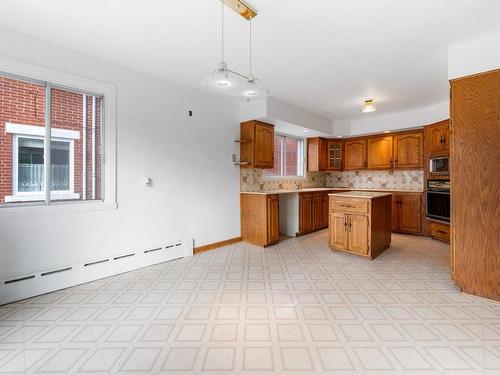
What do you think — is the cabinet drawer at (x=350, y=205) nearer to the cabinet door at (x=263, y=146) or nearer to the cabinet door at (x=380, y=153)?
the cabinet door at (x=263, y=146)

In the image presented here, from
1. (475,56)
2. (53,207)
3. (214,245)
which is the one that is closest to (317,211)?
(214,245)

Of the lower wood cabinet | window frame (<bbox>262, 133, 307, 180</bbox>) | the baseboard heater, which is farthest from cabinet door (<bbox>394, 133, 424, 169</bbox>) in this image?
the baseboard heater

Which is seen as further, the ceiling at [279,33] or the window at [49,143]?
the window at [49,143]

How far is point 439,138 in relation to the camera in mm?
4207

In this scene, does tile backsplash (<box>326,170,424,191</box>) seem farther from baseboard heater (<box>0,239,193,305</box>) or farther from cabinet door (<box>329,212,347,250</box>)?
baseboard heater (<box>0,239,193,305</box>)

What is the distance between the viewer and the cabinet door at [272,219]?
13.2ft

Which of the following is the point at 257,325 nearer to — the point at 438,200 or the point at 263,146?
the point at 263,146

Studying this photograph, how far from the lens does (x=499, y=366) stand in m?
1.46

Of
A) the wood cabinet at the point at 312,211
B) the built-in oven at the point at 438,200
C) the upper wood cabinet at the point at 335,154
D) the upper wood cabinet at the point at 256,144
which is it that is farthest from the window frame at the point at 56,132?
the built-in oven at the point at 438,200

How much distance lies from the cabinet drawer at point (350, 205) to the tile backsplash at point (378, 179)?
8.50ft

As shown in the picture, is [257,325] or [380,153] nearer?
[257,325]

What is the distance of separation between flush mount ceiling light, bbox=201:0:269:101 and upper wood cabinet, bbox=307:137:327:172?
405 centimetres

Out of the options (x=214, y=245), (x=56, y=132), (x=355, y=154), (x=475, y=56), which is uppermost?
(x=475, y=56)

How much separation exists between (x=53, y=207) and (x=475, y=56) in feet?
14.4
